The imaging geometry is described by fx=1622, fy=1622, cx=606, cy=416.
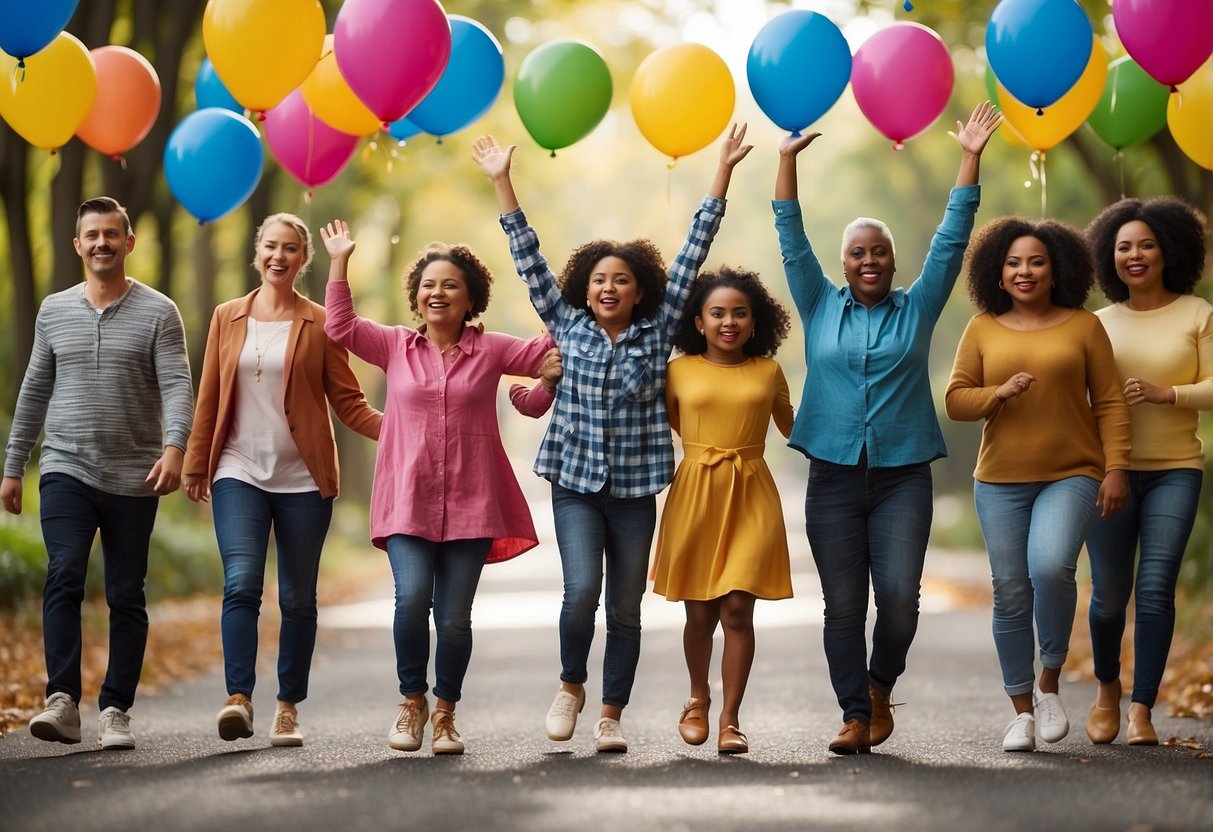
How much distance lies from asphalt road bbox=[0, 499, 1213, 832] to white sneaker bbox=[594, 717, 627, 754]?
7cm

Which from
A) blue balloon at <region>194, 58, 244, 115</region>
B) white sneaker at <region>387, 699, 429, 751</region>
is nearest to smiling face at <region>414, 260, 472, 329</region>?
white sneaker at <region>387, 699, 429, 751</region>

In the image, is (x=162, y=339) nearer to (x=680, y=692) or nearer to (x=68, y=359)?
(x=68, y=359)

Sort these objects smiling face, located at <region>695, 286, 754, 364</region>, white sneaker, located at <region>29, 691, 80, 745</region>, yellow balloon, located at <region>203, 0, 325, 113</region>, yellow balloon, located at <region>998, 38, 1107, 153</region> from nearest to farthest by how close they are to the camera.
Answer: white sneaker, located at <region>29, 691, 80, 745</region> → smiling face, located at <region>695, 286, 754, 364</region> → yellow balloon, located at <region>203, 0, 325, 113</region> → yellow balloon, located at <region>998, 38, 1107, 153</region>

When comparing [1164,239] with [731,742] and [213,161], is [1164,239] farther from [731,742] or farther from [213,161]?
[213,161]

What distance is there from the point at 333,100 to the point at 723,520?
3.41 metres

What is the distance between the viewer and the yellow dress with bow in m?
6.90

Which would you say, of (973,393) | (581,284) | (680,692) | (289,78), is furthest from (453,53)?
A: (680,692)

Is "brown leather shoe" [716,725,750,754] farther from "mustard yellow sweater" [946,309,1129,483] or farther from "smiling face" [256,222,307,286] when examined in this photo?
"smiling face" [256,222,307,286]

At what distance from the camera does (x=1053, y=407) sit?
6.94m

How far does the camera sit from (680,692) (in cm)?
1030

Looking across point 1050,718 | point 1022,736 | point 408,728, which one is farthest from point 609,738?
point 1050,718

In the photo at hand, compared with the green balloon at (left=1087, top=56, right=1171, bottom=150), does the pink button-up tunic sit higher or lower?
lower

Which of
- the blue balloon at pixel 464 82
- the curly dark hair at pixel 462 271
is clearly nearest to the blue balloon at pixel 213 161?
the blue balloon at pixel 464 82

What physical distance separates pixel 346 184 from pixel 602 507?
16.4m
